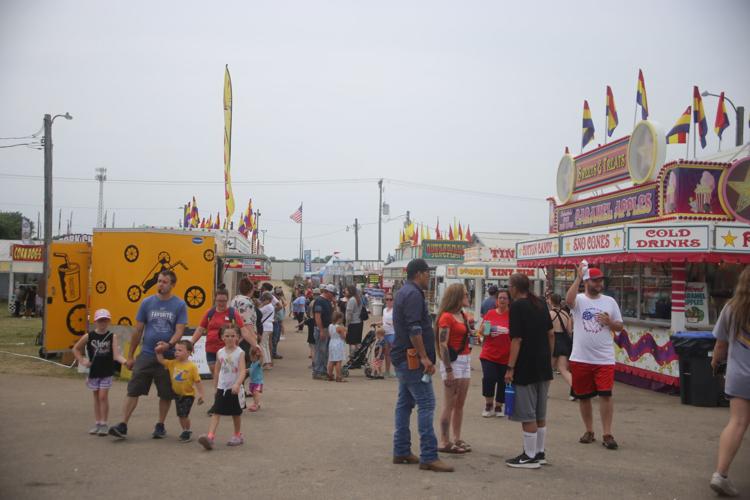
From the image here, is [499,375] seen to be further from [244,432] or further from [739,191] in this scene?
[739,191]

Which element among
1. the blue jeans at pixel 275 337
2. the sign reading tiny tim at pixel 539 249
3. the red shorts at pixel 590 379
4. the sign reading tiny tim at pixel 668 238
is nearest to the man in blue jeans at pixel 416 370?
the red shorts at pixel 590 379

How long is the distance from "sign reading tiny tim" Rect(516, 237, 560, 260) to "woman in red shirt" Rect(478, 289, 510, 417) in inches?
256

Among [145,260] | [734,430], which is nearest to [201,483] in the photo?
[734,430]

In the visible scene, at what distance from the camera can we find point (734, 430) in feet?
16.4

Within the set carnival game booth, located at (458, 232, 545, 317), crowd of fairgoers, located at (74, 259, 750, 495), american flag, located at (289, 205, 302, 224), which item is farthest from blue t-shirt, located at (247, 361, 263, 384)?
american flag, located at (289, 205, 302, 224)

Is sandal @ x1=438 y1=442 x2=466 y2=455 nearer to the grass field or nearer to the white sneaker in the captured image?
the white sneaker

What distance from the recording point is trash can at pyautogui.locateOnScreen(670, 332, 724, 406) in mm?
9758

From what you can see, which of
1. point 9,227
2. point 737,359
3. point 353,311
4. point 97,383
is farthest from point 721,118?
point 9,227

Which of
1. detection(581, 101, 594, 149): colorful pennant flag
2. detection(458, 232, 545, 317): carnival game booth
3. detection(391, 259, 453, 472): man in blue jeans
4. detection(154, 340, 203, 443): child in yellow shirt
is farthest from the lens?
detection(458, 232, 545, 317): carnival game booth

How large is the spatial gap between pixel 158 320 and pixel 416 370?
291 cm

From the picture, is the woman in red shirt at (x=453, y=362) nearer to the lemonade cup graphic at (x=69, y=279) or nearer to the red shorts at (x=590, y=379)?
the red shorts at (x=590, y=379)

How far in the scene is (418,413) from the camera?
566 cm

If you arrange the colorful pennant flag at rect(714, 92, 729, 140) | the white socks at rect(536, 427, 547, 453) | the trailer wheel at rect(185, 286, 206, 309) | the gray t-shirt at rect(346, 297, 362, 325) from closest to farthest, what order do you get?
the white socks at rect(536, 427, 547, 453)
the trailer wheel at rect(185, 286, 206, 309)
the gray t-shirt at rect(346, 297, 362, 325)
the colorful pennant flag at rect(714, 92, 729, 140)

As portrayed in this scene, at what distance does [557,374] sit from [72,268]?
376 inches
